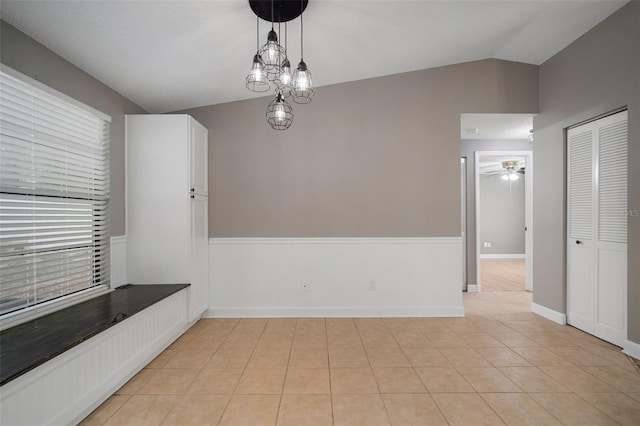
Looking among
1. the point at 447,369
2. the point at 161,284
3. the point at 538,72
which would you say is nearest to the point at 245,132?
the point at 161,284

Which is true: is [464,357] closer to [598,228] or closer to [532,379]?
[532,379]

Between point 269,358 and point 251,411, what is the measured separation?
0.70 metres

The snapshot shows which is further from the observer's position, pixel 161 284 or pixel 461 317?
pixel 461 317

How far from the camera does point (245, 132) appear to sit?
369cm

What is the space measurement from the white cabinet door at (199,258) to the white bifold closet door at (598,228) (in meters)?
4.11

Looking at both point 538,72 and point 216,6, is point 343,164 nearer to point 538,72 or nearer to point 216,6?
point 216,6

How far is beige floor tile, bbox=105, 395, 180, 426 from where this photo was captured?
183cm

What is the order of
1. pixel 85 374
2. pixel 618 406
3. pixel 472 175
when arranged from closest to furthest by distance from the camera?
pixel 85 374, pixel 618 406, pixel 472 175

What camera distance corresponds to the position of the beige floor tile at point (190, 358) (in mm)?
2510

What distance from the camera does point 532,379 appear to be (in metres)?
2.26

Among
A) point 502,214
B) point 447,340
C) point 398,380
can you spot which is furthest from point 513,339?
point 502,214

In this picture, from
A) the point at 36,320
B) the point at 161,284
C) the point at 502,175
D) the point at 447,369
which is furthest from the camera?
the point at 502,175

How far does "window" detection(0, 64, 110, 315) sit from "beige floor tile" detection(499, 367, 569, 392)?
3.50 metres

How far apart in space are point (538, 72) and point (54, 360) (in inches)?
207
